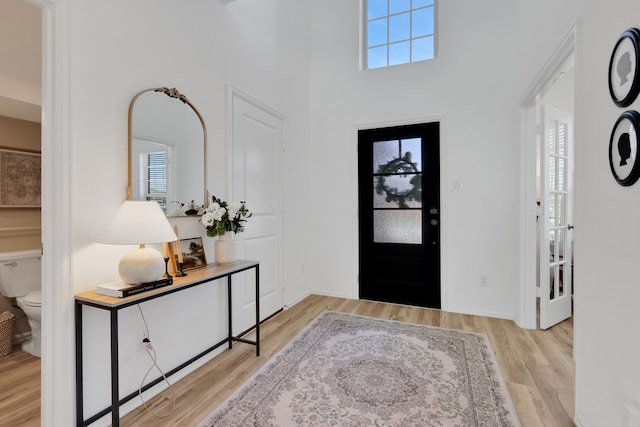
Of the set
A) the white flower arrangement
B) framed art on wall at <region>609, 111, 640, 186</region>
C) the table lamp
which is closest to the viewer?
framed art on wall at <region>609, 111, 640, 186</region>

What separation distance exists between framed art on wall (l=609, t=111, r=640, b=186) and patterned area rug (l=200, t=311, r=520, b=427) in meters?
1.32

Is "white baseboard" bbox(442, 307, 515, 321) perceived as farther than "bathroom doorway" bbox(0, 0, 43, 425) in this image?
Yes

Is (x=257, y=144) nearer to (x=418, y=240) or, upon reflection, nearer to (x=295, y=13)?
(x=295, y=13)

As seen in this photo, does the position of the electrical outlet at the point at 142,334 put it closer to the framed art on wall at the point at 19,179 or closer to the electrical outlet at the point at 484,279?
the framed art on wall at the point at 19,179

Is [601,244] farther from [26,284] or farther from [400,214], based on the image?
[26,284]

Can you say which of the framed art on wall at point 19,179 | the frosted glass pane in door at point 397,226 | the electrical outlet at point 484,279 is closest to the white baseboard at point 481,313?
the electrical outlet at point 484,279

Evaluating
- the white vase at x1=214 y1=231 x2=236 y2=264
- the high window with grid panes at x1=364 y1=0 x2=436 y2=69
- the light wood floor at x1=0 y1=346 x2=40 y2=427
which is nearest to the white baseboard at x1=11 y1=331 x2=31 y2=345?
the light wood floor at x1=0 y1=346 x2=40 y2=427

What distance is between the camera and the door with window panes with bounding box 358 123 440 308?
3.37 meters

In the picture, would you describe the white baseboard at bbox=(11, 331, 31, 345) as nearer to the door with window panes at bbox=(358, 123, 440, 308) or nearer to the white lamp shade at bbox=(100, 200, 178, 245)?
the white lamp shade at bbox=(100, 200, 178, 245)

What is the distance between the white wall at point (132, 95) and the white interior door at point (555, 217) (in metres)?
2.75

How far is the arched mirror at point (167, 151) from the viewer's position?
176 cm

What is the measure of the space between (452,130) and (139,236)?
3092 millimetres

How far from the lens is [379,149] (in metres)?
3.61

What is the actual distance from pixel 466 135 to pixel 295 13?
2.42 m
